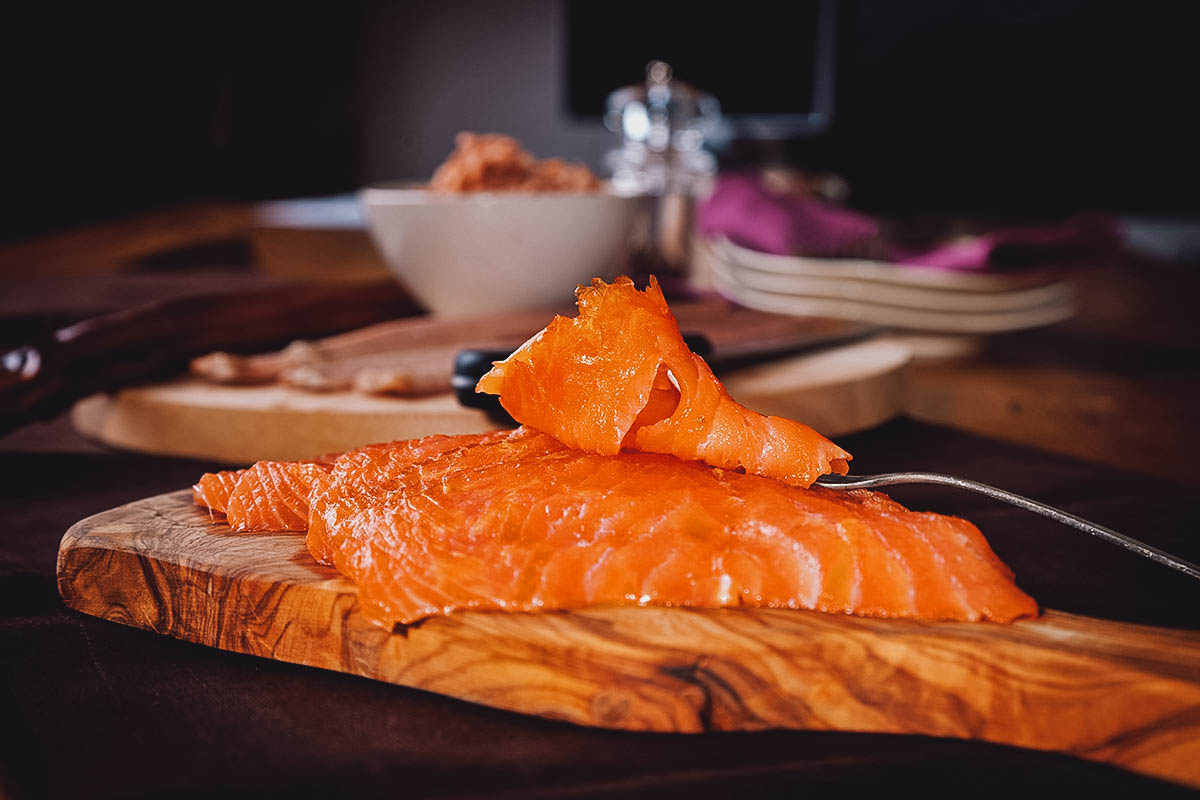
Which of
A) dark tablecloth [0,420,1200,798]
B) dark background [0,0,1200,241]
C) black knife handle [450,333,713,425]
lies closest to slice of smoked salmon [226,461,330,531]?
dark tablecloth [0,420,1200,798]

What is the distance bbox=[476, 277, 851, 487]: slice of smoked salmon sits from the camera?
92 cm

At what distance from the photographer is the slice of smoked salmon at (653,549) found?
81 cm

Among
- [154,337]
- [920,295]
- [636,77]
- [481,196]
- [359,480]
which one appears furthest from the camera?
[636,77]

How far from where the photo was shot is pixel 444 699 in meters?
0.81

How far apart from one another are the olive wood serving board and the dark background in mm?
4676

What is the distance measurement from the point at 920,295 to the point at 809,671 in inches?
55.9

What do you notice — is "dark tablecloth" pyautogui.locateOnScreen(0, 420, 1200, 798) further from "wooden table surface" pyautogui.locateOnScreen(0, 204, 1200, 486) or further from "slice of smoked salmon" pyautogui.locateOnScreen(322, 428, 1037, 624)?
"wooden table surface" pyautogui.locateOnScreen(0, 204, 1200, 486)

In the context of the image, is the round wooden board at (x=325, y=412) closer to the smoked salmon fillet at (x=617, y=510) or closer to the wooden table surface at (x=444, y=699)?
the wooden table surface at (x=444, y=699)

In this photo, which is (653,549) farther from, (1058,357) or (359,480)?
(1058,357)

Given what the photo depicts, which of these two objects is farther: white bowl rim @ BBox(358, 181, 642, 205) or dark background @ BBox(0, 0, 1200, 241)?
dark background @ BBox(0, 0, 1200, 241)

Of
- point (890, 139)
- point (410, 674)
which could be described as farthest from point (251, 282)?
point (890, 139)

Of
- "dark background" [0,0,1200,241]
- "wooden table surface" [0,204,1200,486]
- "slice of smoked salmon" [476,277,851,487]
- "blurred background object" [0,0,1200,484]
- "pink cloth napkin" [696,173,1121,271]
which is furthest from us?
"dark background" [0,0,1200,241]

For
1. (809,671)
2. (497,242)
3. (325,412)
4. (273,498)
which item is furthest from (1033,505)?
(497,242)

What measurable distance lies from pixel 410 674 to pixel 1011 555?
0.61m
